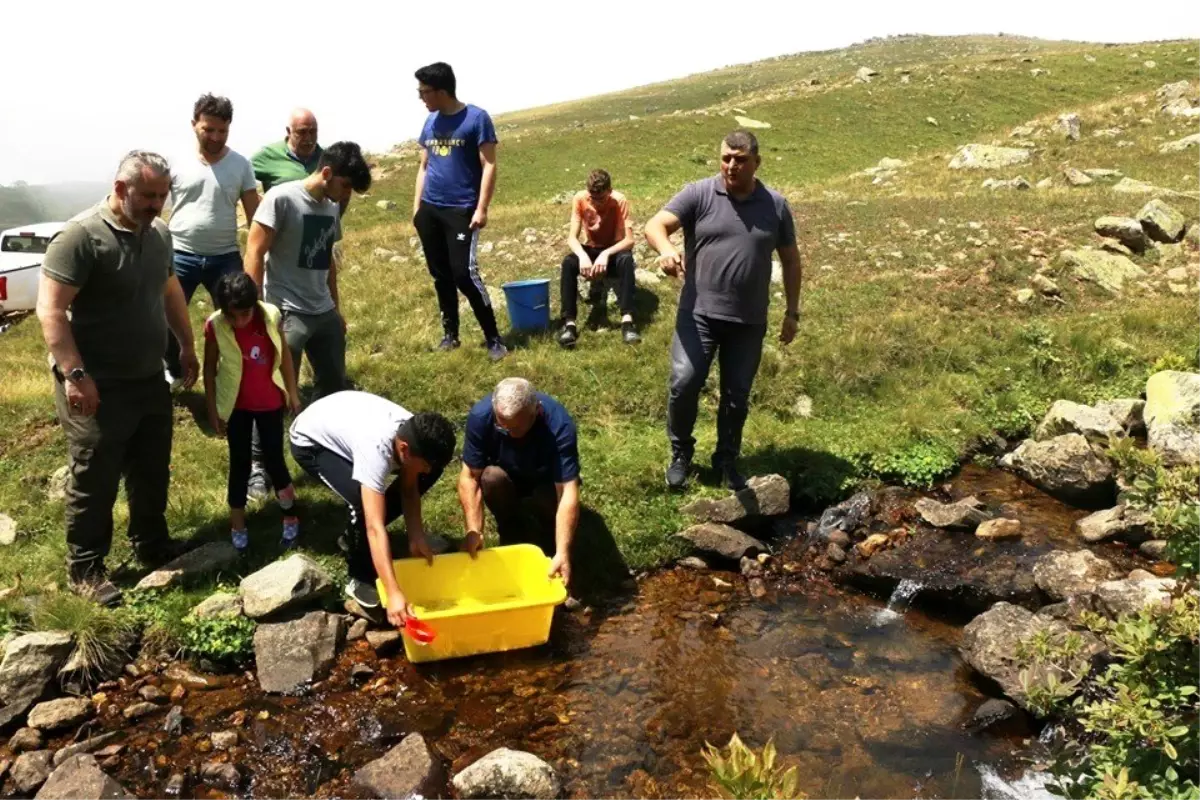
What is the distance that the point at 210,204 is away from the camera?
21.6ft

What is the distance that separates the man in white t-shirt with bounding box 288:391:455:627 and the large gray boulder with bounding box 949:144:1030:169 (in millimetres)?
17473

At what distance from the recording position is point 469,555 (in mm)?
5254

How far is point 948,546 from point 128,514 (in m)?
5.81

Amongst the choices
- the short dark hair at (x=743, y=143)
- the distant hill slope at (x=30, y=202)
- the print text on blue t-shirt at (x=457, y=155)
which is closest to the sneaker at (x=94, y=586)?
the print text on blue t-shirt at (x=457, y=155)

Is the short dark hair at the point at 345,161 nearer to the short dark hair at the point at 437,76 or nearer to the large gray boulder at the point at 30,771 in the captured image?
the short dark hair at the point at 437,76

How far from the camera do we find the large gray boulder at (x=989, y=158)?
61.6ft

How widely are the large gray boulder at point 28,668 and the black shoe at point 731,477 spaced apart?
14.5 feet

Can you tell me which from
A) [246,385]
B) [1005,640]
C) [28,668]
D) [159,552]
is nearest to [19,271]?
[159,552]

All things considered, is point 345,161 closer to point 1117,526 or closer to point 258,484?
point 258,484

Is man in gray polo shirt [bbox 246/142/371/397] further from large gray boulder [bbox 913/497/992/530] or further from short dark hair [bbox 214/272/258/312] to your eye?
large gray boulder [bbox 913/497/992/530]

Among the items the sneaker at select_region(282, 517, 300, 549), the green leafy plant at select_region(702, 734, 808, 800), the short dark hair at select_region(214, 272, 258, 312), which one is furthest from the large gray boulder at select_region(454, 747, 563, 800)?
the short dark hair at select_region(214, 272, 258, 312)

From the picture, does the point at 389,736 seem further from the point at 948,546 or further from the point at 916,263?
the point at 916,263

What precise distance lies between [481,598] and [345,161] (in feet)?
10.1

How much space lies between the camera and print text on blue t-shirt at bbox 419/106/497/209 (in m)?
7.52
